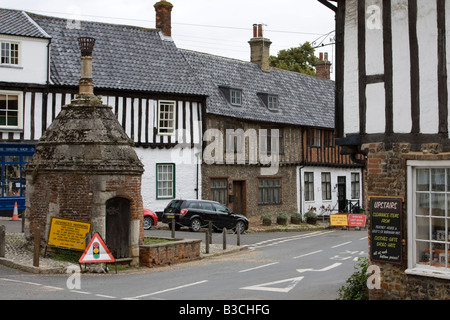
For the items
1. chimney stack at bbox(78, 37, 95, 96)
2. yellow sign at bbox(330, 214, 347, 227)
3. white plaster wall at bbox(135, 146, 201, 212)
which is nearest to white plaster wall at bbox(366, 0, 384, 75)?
chimney stack at bbox(78, 37, 95, 96)

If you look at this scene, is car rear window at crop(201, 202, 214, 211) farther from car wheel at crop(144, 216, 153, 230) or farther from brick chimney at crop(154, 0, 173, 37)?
brick chimney at crop(154, 0, 173, 37)

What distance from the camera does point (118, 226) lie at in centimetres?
1880

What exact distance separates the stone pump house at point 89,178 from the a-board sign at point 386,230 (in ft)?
29.0

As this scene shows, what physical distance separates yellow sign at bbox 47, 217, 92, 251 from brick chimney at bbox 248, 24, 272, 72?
83.7 feet

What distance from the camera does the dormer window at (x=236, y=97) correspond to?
36125 mm

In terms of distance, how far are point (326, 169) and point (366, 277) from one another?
3046cm

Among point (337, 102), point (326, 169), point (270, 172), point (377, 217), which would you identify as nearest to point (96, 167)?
A: point (337, 102)

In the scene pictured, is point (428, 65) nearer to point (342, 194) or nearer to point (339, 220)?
point (339, 220)

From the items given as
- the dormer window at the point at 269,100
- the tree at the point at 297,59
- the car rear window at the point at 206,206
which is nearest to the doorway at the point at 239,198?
the dormer window at the point at 269,100

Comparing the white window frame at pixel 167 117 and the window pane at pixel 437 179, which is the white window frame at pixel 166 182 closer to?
the white window frame at pixel 167 117

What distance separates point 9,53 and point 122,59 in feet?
20.0

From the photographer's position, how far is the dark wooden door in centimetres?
1864

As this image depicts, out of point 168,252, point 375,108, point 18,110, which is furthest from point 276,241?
point 375,108

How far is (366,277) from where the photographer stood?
12.3 metres
